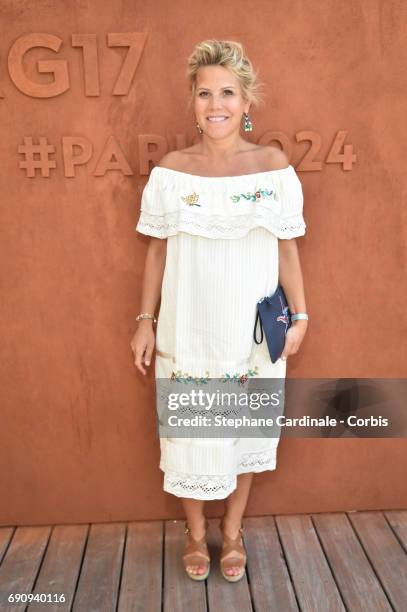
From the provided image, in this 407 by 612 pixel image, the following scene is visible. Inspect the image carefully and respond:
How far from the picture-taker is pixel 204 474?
7.07ft

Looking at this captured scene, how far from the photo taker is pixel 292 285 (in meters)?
2.20

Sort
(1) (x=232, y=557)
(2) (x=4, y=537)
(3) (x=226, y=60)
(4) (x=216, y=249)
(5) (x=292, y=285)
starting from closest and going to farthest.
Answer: (3) (x=226, y=60)
(4) (x=216, y=249)
(5) (x=292, y=285)
(1) (x=232, y=557)
(2) (x=4, y=537)

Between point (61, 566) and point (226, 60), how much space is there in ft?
6.41

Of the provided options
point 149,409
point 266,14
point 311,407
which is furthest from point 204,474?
point 266,14

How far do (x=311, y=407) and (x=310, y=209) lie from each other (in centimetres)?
83

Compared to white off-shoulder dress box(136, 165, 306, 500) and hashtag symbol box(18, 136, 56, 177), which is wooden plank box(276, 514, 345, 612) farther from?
hashtag symbol box(18, 136, 56, 177)

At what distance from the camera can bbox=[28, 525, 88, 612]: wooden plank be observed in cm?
220

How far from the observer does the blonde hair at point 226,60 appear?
198cm

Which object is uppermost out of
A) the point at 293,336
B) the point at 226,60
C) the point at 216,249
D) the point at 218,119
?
the point at 226,60

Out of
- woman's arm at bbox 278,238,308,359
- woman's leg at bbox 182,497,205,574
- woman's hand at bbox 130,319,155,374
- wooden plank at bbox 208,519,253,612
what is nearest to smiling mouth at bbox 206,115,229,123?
woman's arm at bbox 278,238,308,359

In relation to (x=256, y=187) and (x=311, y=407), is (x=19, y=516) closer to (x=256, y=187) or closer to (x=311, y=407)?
(x=311, y=407)

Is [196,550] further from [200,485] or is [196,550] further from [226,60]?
[226,60]

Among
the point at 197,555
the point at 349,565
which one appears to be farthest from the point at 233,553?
the point at 349,565

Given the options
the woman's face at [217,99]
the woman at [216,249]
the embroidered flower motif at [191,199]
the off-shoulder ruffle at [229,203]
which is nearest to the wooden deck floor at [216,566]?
the woman at [216,249]
